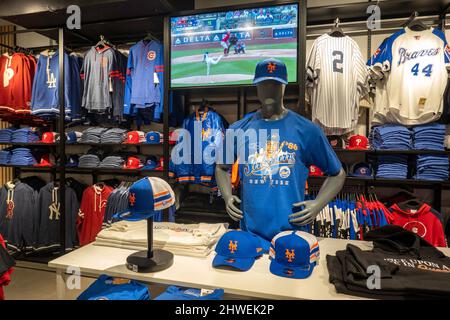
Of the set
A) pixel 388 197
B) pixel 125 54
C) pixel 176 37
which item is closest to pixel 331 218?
pixel 388 197

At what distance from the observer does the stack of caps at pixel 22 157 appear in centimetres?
338

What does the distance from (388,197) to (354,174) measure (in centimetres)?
49

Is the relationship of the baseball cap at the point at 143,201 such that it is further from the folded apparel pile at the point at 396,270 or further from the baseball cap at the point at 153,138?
the baseball cap at the point at 153,138

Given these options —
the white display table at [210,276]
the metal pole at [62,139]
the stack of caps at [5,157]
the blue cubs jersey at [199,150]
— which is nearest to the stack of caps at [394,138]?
the white display table at [210,276]

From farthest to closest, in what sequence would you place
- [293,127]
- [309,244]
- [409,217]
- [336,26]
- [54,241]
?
[54,241] < [336,26] < [409,217] < [293,127] < [309,244]

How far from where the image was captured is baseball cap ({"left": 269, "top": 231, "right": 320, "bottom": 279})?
1.02 m

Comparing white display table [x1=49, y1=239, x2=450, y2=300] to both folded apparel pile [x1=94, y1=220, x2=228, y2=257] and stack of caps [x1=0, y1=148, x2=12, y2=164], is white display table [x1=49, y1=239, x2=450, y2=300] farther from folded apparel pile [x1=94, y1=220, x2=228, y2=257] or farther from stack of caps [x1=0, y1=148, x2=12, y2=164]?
stack of caps [x1=0, y1=148, x2=12, y2=164]

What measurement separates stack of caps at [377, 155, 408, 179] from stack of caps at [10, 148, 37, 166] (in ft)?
12.9

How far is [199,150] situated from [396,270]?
6.92ft

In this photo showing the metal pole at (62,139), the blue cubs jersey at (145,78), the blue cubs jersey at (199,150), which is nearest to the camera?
the blue cubs jersey at (199,150)

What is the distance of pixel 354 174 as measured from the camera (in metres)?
2.58

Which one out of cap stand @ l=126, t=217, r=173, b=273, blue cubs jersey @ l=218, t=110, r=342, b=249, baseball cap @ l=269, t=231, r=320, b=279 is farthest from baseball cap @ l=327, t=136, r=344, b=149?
cap stand @ l=126, t=217, r=173, b=273

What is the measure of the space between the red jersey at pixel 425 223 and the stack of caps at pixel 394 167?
0.32 metres

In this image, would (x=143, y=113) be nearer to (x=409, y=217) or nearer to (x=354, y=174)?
(x=354, y=174)
